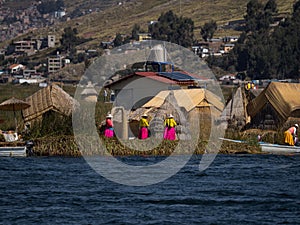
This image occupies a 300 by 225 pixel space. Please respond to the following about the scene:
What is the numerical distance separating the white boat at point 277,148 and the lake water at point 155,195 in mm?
2563

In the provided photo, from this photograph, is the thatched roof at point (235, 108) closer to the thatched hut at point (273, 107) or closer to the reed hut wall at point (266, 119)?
the thatched hut at point (273, 107)

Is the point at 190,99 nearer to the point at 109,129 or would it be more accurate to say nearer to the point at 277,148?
the point at 109,129

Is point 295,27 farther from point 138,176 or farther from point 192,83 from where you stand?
point 138,176

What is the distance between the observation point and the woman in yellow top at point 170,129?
127 ft

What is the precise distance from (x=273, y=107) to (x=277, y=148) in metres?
7.80

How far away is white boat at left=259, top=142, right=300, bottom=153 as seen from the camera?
1483 inches

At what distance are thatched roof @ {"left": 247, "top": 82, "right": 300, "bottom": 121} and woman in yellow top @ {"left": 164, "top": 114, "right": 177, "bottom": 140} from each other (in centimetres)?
797

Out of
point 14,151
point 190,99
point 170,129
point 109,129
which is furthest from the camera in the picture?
point 190,99

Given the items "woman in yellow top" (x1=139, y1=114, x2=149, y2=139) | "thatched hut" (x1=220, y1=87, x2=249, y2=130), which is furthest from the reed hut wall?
"woman in yellow top" (x1=139, y1=114, x2=149, y2=139)

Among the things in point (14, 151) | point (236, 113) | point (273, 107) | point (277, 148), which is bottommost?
point (277, 148)

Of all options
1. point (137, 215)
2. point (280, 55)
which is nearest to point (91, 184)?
point (137, 215)

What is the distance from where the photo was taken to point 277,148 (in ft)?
125

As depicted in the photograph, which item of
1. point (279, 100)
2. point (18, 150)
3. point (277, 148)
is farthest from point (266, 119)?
point (18, 150)

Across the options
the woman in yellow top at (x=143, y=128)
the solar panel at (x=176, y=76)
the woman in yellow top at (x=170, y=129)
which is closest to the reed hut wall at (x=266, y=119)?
the woman in yellow top at (x=170, y=129)
